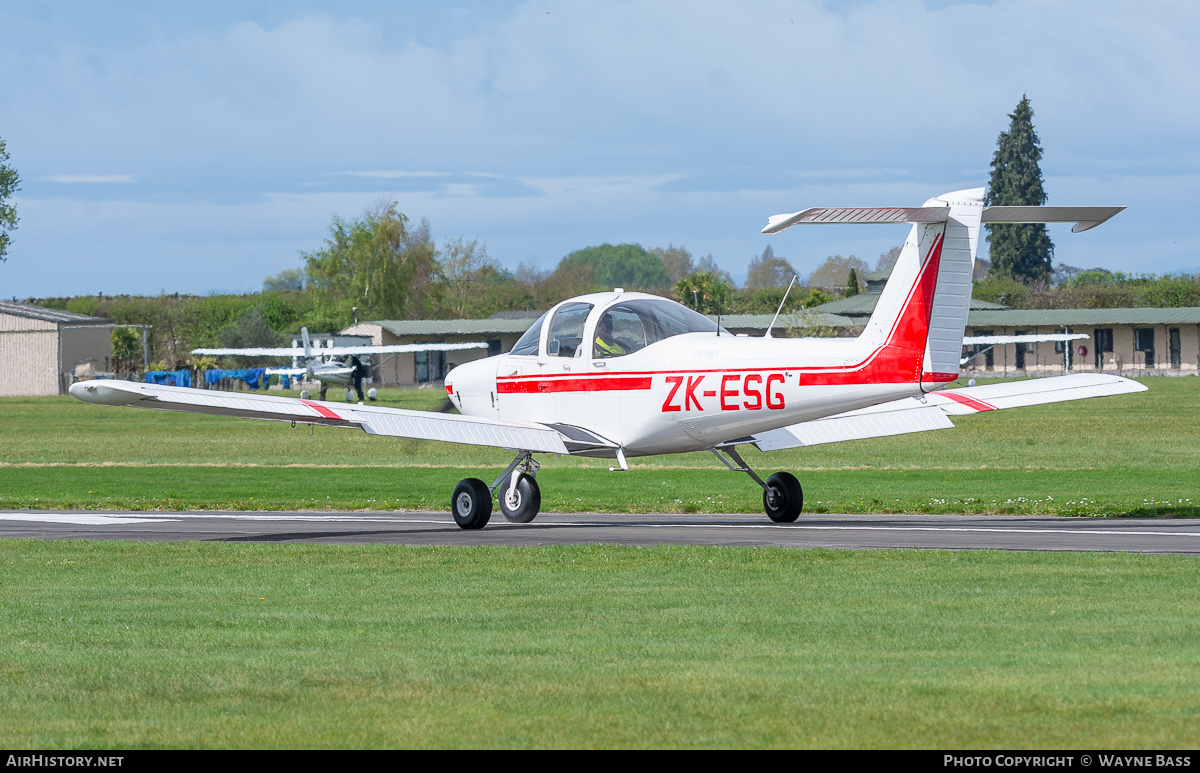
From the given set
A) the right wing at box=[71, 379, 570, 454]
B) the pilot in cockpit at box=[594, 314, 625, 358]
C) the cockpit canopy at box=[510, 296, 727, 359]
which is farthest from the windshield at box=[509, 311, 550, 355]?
the pilot in cockpit at box=[594, 314, 625, 358]

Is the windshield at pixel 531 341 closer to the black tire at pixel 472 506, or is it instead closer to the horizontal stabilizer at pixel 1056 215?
the black tire at pixel 472 506

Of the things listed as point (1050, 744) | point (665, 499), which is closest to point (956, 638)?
point (1050, 744)

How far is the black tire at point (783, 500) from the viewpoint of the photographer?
1845 cm

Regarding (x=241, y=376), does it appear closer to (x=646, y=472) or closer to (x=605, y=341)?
(x=646, y=472)

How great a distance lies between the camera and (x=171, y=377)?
340ft

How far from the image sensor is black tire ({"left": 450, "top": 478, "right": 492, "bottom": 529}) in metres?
18.2

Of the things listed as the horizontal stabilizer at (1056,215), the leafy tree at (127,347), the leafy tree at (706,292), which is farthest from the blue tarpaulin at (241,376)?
the horizontal stabilizer at (1056,215)

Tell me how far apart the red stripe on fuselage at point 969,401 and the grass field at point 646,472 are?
9.88ft

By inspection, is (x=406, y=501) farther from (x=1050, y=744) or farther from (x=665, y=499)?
(x=1050, y=744)

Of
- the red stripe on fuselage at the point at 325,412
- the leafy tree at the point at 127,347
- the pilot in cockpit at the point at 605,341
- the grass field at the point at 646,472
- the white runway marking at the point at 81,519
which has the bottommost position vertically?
the white runway marking at the point at 81,519

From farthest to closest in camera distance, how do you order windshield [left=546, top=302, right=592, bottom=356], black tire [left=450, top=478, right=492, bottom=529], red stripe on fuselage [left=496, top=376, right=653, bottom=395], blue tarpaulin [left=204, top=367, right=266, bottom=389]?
1. blue tarpaulin [left=204, top=367, right=266, bottom=389]
2. black tire [left=450, top=478, right=492, bottom=529]
3. windshield [left=546, top=302, right=592, bottom=356]
4. red stripe on fuselage [left=496, top=376, right=653, bottom=395]

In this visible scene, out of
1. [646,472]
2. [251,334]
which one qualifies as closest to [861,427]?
[646,472]

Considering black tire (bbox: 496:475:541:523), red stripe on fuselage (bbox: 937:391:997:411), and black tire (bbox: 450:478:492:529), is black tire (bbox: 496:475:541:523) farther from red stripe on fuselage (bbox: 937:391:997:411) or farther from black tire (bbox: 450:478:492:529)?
red stripe on fuselage (bbox: 937:391:997:411)

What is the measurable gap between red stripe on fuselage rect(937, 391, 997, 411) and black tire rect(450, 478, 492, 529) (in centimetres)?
586
